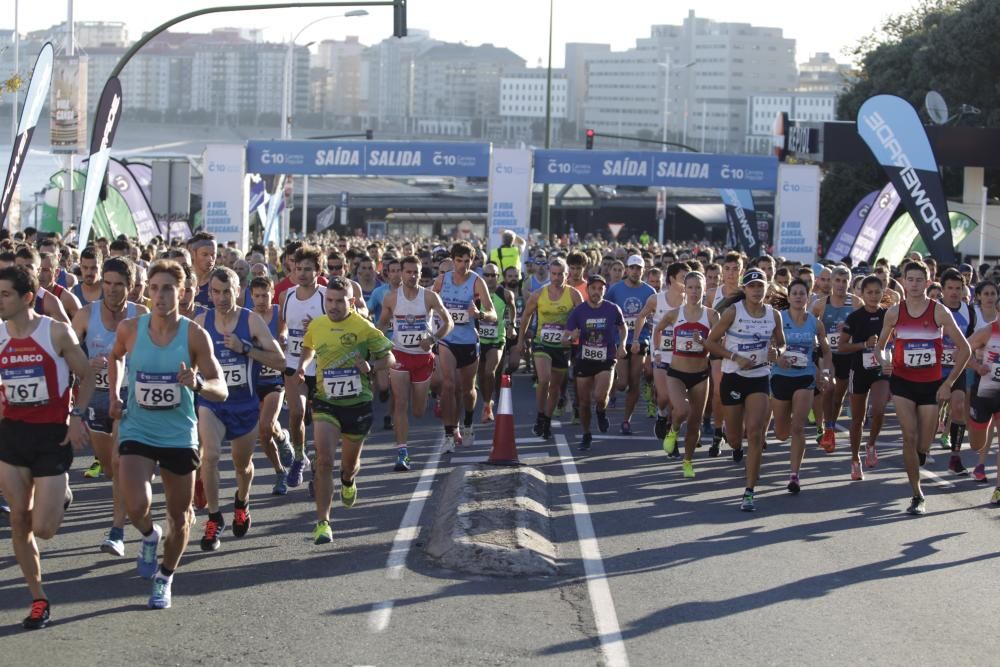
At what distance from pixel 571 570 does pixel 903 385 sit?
3.63m

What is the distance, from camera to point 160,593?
760 centimetres

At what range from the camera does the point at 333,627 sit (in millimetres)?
7242

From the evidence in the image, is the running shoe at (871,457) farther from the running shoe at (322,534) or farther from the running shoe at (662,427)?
the running shoe at (322,534)

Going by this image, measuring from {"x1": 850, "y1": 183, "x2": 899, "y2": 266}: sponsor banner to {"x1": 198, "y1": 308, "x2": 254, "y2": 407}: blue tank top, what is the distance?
18.6 meters

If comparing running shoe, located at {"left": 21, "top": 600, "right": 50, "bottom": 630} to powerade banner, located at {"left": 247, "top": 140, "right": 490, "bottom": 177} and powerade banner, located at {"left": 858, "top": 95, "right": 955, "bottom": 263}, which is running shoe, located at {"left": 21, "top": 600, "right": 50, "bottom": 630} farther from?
powerade banner, located at {"left": 247, "top": 140, "right": 490, "bottom": 177}

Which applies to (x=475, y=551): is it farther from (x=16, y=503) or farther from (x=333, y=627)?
(x=16, y=503)

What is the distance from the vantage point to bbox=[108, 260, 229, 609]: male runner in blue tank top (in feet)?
24.9

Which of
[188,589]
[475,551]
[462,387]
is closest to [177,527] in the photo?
[188,589]

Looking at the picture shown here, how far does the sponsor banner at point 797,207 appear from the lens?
29562 millimetres

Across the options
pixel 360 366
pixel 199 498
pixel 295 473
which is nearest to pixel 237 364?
pixel 360 366

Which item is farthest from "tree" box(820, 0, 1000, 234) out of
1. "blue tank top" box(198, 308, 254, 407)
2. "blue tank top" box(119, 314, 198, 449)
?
"blue tank top" box(119, 314, 198, 449)

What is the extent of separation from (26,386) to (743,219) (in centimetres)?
2753

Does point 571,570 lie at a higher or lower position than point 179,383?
lower

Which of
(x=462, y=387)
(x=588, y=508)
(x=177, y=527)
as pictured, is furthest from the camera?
(x=462, y=387)
